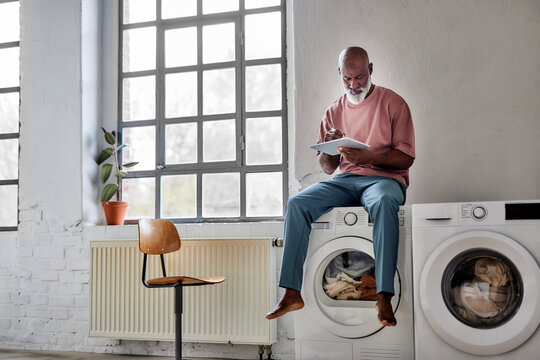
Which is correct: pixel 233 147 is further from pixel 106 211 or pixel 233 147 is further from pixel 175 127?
pixel 106 211

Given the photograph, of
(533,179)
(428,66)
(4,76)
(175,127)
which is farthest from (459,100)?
(4,76)

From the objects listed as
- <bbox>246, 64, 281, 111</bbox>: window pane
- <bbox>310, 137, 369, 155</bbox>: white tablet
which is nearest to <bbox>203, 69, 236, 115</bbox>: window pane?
<bbox>246, 64, 281, 111</bbox>: window pane

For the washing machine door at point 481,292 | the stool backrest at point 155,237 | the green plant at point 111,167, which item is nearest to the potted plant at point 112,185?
the green plant at point 111,167

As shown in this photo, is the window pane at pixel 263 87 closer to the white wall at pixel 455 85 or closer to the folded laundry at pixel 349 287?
the white wall at pixel 455 85

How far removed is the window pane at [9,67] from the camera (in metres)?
4.08

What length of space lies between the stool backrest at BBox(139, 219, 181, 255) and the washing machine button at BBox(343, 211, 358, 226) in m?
0.97

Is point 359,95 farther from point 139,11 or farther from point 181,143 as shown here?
point 139,11

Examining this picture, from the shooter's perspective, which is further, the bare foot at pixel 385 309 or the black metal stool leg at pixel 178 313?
the black metal stool leg at pixel 178 313

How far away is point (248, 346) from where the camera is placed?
336 cm

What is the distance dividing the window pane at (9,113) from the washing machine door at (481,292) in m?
3.02

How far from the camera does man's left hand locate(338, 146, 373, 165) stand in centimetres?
262

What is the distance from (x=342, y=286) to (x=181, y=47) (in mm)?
2049

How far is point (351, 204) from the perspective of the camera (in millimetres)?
2758

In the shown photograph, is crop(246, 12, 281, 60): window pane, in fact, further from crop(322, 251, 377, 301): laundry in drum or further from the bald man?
crop(322, 251, 377, 301): laundry in drum
